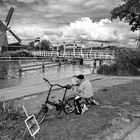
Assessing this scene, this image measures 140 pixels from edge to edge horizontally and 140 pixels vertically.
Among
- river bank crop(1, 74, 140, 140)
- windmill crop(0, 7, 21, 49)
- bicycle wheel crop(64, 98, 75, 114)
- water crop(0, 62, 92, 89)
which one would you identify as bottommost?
water crop(0, 62, 92, 89)

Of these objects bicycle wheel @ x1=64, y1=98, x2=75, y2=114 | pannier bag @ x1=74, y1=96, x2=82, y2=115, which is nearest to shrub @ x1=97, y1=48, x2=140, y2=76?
bicycle wheel @ x1=64, y1=98, x2=75, y2=114

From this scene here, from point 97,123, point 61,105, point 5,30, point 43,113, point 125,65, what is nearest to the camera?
point 97,123

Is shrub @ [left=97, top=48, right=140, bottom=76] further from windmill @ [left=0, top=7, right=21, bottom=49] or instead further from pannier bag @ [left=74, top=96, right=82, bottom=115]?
pannier bag @ [left=74, top=96, right=82, bottom=115]

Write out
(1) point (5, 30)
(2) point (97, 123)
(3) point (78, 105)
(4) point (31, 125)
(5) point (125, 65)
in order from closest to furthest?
1. (4) point (31, 125)
2. (2) point (97, 123)
3. (3) point (78, 105)
4. (1) point (5, 30)
5. (5) point (125, 65)

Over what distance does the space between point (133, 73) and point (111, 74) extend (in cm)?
159

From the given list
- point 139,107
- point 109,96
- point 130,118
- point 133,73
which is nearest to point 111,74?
point 133,73

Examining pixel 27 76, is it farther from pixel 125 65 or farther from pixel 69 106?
pixel 69 106

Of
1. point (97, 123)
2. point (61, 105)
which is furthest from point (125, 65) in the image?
point (97, 123)

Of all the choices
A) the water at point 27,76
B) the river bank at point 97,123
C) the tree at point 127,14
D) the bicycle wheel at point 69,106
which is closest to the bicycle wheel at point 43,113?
the river bank at point 97,123

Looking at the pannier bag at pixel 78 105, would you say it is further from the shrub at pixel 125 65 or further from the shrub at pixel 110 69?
the shrub at pixel 110 69

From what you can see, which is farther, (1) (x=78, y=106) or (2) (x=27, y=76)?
(2) (x=27, y=76)

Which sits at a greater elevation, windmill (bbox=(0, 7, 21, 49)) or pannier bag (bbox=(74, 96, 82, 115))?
windmill (bbox=(0, 7, 21, 49))

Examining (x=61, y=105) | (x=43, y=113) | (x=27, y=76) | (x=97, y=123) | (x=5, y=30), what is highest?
(x=5, y=30)

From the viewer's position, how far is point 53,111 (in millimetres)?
5574
